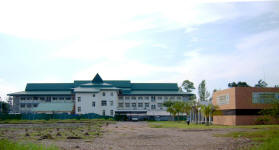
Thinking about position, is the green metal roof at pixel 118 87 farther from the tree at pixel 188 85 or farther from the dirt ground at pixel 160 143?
the dirt ground at pixel 160 143

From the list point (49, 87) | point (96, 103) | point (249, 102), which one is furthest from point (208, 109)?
point (49, 87)

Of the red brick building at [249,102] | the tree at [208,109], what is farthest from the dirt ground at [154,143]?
the tree at [208,109]

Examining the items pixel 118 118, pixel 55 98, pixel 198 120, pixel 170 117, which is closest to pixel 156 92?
pixel 170 117

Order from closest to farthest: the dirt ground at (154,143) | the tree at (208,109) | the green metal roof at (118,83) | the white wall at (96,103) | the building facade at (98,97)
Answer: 1. the dirt ground at (154,143)
2. the tree at (208,109)
3. the white wall at (96,103)
4. the building facade at (98,97)
5. the green metal roof at (118,83)

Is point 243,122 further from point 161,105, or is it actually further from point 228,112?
point 161,105

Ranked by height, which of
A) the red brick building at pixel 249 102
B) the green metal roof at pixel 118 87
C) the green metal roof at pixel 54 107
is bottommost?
the green metal roof at pixel 54 107

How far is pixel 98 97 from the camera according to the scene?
86375mm

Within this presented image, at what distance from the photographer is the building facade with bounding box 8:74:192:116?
8581cm

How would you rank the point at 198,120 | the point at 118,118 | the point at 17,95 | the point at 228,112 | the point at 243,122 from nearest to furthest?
the point at 243,122
the point at 228,112
the point at 198,120
the point at 118,118
the point at 17,95

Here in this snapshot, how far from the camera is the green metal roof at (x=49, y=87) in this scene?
99938mm

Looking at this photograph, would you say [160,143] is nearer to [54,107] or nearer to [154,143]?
[154,143]

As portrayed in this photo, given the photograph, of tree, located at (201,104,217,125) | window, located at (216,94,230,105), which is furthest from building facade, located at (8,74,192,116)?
window, located at (216,94,230,105)

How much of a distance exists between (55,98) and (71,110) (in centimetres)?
1239

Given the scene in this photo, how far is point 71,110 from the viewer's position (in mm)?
86125
